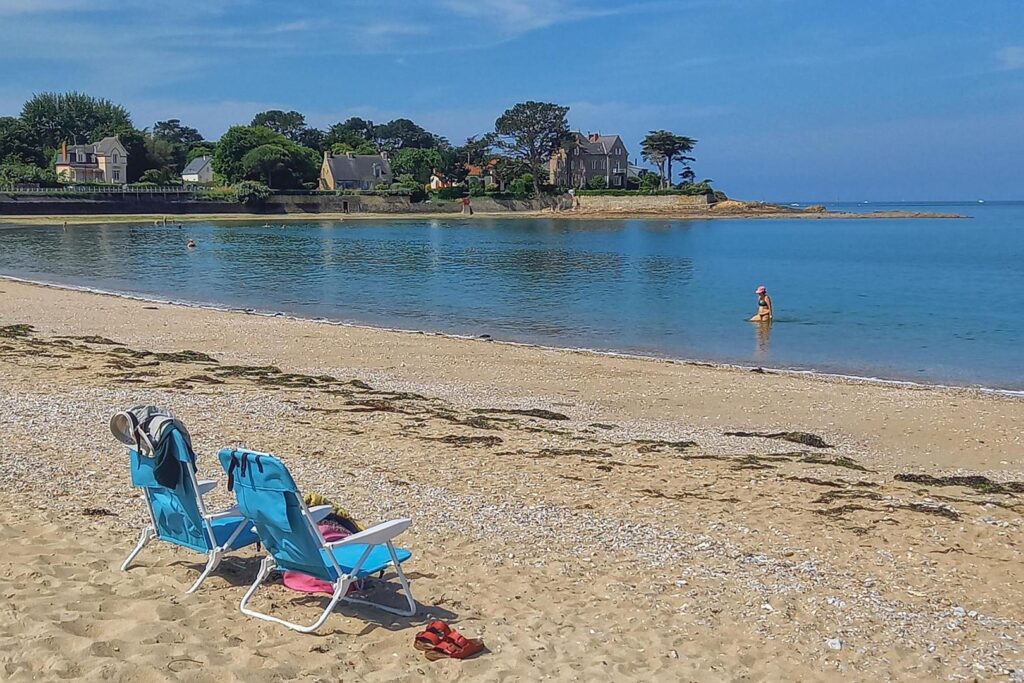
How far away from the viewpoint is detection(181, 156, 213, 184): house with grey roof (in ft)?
459

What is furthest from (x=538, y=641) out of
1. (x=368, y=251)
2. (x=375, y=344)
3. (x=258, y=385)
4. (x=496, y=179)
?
(x=496, y=179)

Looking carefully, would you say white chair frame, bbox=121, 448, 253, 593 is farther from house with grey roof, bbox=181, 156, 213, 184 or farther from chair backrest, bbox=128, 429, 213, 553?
house with grey roof, bbox=181, 156, 213, 184

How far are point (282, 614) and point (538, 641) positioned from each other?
1.47 meters

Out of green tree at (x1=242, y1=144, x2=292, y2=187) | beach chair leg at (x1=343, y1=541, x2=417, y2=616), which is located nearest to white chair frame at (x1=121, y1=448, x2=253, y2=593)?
beach chair leg at (x1=343, y1=541, x2=417, y2=616)

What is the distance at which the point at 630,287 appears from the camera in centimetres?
3775

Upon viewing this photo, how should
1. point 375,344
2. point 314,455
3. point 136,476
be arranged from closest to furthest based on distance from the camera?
point 136,476
point 314,455
point 375,344

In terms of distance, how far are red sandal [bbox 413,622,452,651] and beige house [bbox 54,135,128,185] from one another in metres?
130

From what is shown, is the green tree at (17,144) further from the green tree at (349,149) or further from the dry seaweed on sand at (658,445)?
the dry seaweed on sand at (658,445)

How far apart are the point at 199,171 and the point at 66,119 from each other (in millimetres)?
23624

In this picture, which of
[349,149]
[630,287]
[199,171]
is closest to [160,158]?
[199,171]

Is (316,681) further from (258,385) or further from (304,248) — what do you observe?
(304,248)

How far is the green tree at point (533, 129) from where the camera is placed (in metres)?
133

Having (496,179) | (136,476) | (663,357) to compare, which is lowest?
(663,357)

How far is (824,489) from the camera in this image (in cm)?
856
